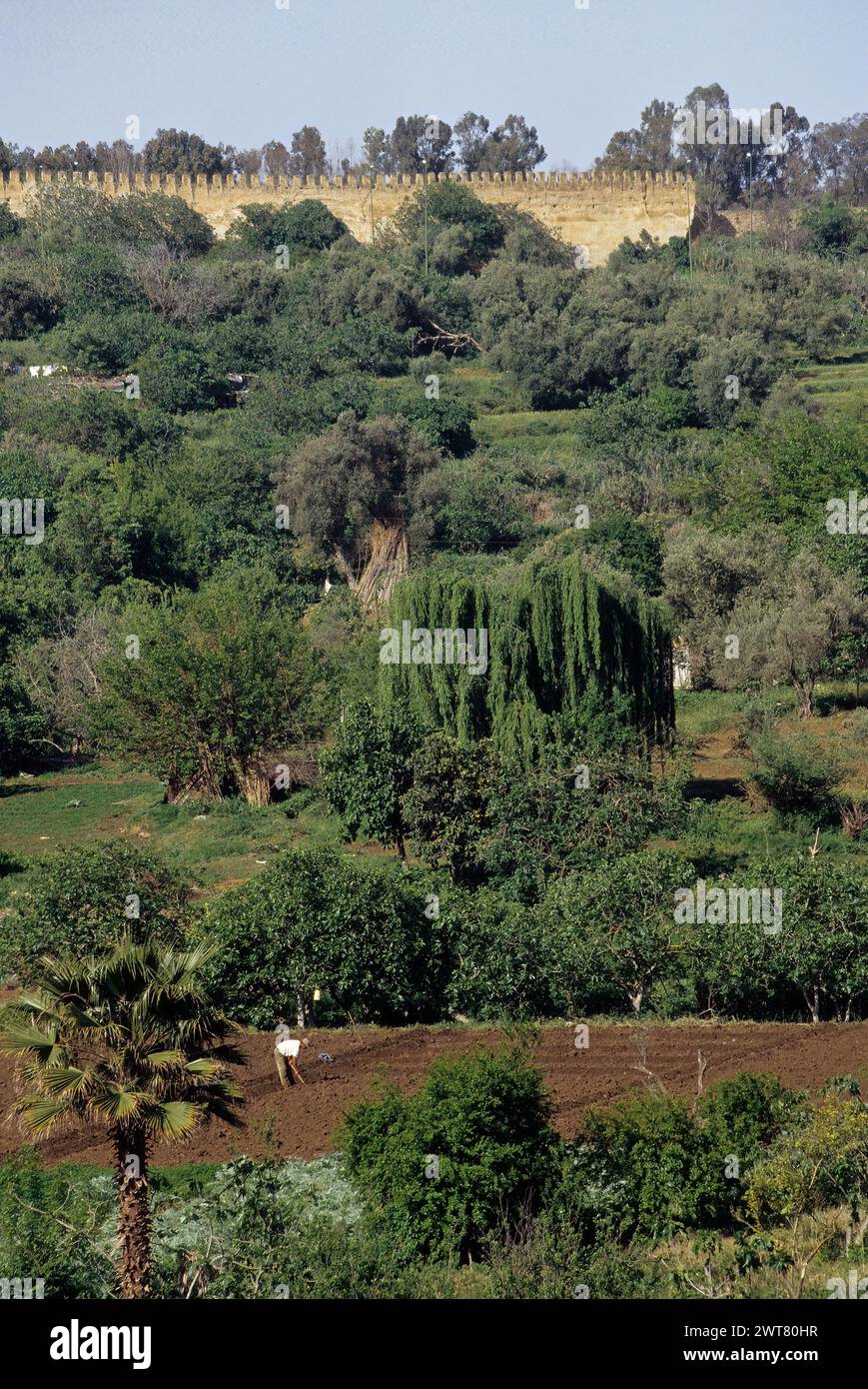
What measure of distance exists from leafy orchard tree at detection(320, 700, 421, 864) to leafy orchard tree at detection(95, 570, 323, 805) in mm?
4246

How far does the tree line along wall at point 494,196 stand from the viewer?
249 ft

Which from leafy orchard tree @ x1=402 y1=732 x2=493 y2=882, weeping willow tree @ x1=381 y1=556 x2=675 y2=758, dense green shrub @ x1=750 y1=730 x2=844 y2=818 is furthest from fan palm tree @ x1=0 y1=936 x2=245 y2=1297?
dense green shrub @ x1=750 y1=730 x2=844 y2=818

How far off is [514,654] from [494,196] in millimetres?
52441

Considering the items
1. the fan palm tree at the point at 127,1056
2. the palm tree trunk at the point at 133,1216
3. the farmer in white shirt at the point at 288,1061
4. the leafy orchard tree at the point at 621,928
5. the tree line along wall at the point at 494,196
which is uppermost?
the tree line along wall at the point at 494,196

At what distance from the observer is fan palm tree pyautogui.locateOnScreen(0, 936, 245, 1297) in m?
11.4

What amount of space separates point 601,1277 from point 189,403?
158ft

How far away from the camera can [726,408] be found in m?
56.7

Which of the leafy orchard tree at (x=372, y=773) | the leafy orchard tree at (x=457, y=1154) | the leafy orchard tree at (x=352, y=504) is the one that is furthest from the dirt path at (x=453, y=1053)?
the leafy orchard tree at (x=352, y=504)

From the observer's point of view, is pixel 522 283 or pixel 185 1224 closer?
pixel 185 1224

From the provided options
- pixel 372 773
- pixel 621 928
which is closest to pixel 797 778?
pixel 372 773

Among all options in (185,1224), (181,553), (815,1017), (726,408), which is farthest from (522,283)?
(185,1224)

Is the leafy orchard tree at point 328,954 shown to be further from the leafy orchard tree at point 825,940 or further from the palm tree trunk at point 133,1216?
the palm tree trunk at point 133,1216

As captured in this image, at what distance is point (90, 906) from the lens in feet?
65.4

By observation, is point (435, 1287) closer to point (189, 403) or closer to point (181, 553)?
point (181, 553)
